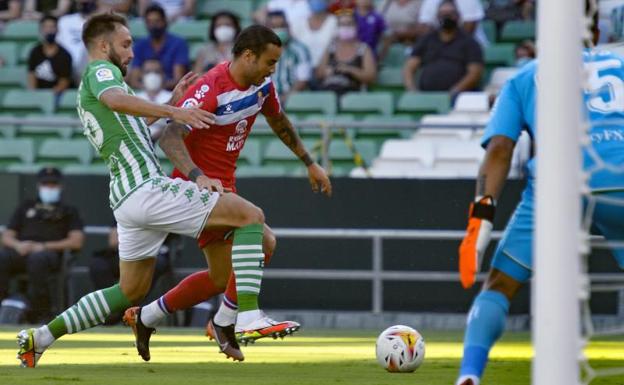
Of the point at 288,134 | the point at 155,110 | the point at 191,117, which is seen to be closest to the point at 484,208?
the point at 191,117

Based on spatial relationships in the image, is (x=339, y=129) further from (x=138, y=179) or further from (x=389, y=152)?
(x=138, y=179)

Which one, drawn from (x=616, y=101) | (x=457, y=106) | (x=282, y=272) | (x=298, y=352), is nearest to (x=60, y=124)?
(x=282, y=272)

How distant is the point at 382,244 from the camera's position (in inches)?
569

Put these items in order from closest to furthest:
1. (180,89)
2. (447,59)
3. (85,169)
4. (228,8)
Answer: (180,89), (447,59), (85,169), (228,8)

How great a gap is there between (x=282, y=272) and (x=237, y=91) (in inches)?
236

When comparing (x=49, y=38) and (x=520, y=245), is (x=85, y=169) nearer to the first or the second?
(x=49, y=38)

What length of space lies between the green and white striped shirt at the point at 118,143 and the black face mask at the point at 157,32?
8546 mm

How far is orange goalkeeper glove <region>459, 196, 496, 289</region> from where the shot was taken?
5719 mm

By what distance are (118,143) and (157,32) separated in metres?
8.73

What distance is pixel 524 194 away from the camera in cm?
628

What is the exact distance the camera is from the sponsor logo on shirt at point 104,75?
26.2 ft

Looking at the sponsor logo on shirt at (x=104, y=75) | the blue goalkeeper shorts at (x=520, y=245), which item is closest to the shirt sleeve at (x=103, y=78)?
the sponsor logo on shirt at (x=104, y=75)

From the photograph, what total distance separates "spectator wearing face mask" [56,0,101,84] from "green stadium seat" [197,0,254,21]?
1342 millimetres

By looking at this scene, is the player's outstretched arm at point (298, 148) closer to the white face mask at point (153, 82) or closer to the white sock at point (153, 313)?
the white sock at point (153, 313)
